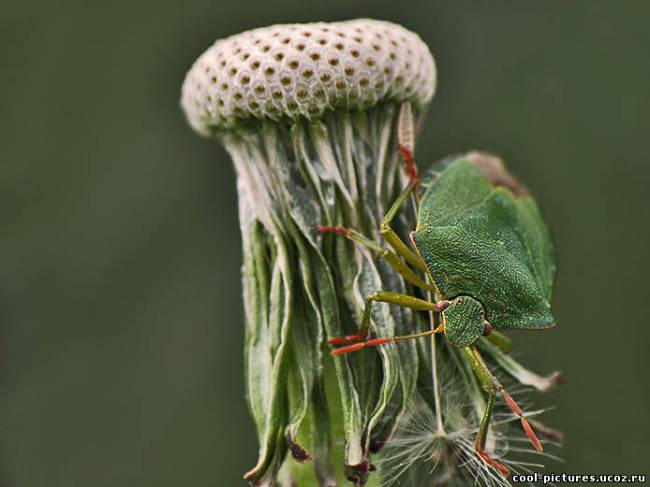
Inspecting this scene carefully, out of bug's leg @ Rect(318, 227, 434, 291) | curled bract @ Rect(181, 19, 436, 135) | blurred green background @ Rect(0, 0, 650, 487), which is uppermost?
curled bract @ Rect(181, 19, 436, 135)

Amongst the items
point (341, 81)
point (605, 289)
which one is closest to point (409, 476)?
point (341, 81)

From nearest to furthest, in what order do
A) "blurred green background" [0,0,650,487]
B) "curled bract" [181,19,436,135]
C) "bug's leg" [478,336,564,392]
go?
"curled bract" [181,19,436,135]
"bug's leg" [478,336,564,392]
"blurred green background" [0,0,650,487]

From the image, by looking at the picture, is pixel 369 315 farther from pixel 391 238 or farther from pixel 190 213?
pixel 190 213

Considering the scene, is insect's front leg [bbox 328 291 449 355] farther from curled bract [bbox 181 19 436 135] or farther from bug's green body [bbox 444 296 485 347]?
curled bract [bbox 181 19 436 135]

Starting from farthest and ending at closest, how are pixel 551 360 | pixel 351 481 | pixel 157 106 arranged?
pixel 157 106, pixel 551 360, pixel 351 481

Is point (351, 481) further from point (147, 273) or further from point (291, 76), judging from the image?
point (147, 273)

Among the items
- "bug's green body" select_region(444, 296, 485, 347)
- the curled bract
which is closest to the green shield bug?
"bug's green body" select_region(444, 296, 485, 347)

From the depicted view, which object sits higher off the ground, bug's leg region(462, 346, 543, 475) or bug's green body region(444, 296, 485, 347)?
bug's green body region(444, 296, 485, 347)
